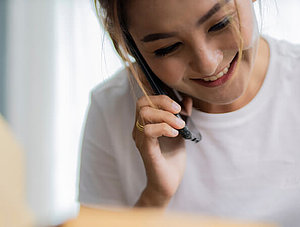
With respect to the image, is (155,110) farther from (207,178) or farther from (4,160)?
(4,160)

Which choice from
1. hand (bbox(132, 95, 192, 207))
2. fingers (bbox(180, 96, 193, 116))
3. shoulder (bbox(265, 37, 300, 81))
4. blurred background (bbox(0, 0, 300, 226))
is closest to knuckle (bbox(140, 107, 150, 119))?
hand (bbox(132, 95, 192, 207))

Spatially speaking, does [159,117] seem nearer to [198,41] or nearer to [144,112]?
[144,112]

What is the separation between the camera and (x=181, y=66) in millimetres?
628

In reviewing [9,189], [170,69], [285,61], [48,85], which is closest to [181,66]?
[170,69]

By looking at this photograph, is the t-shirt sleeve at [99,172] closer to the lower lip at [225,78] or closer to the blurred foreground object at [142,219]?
the blurred foreground object at [142,219]

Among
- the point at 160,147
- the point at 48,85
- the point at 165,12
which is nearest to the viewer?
the point at 165,12

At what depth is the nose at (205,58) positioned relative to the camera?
57 centimetres

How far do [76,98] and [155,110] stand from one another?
4.17ft

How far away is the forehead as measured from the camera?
1.76ft

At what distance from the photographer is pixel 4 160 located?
0.88 m

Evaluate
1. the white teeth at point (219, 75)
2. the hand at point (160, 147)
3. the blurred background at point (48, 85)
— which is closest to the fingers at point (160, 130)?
the hand at point (160, 147)

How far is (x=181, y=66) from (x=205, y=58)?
59 mm

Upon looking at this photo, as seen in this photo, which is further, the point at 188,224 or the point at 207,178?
the point at 207,178

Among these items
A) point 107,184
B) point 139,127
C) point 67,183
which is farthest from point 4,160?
point 67,183
